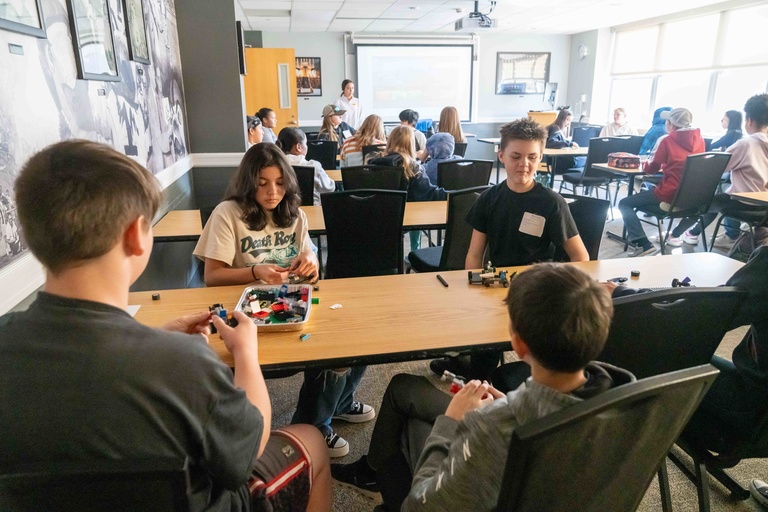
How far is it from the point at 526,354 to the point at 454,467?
0.24m

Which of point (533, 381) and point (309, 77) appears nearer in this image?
point (533, 381)

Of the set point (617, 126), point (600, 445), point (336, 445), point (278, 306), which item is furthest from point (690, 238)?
point (600, 445)

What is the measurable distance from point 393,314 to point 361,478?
62cm

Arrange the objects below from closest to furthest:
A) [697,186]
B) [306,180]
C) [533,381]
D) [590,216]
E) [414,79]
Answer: [533,381], [590,216], [306,180], [697,186], [414,79]

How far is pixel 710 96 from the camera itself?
727cm

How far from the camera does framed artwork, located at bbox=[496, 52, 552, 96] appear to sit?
9.91 metres

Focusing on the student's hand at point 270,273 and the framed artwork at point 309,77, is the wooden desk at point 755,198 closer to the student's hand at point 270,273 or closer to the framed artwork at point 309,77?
the student's hand at point 270,273

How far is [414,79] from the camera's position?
9.81m

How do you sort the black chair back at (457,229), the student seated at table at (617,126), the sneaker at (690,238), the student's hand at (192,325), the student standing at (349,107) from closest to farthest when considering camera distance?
the student's hand at (192,325)
the black chair back at (457,229)
the sneaker at (690,238)
the student seated at table at (617,126)
the student standing at (349,107)

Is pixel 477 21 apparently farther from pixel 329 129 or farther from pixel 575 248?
pixel 575 248

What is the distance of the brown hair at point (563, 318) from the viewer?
0.81 m

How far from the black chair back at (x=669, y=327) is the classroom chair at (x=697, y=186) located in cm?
316

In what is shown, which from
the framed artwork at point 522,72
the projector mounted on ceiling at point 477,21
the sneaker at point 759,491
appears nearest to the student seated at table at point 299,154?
the sneaker at point 759,491

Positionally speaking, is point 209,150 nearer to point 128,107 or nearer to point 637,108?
point 128,107
